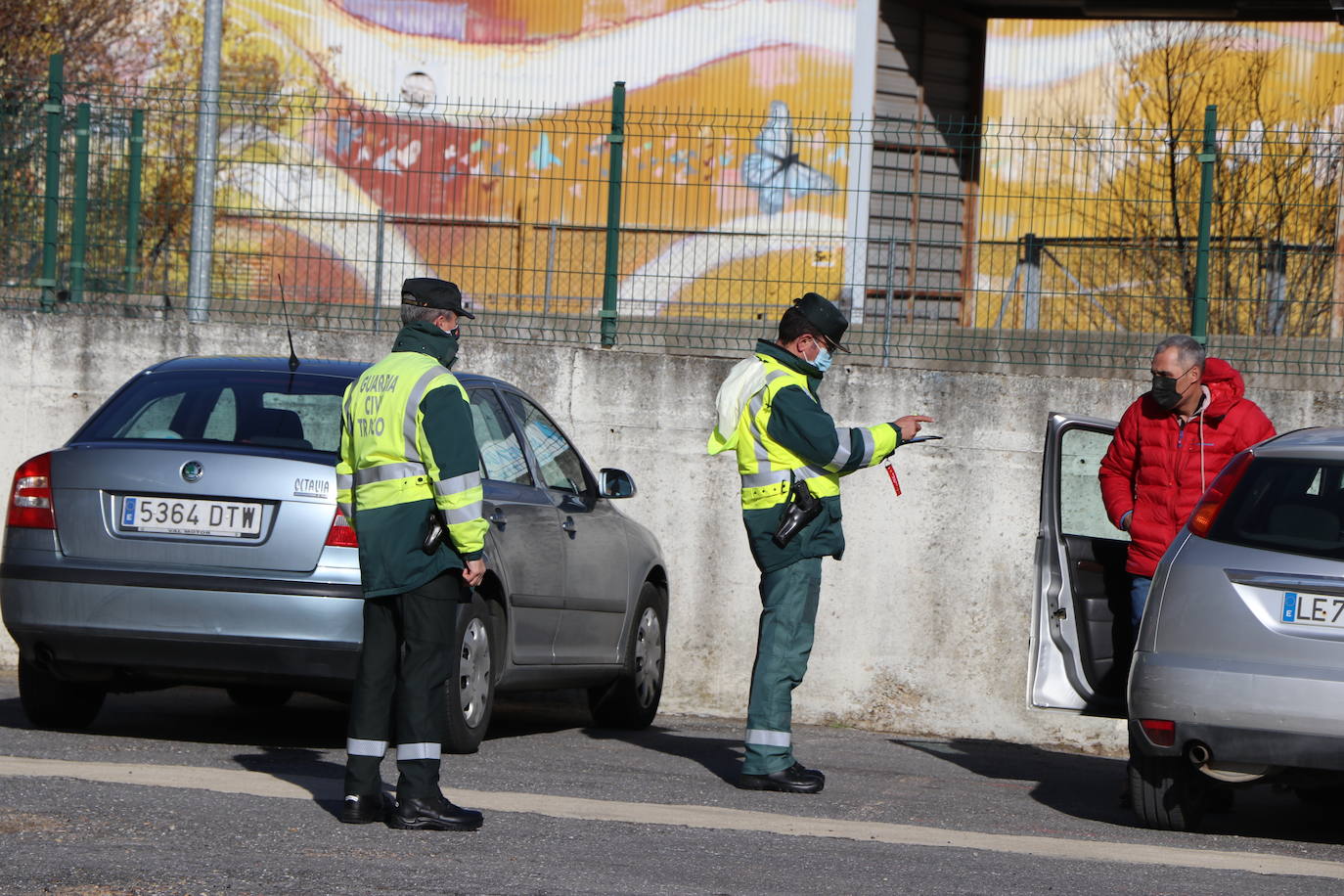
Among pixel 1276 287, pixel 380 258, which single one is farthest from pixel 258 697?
pixel 1276 287

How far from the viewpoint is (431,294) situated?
6.23 metres

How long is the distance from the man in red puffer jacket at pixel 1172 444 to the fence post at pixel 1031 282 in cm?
328

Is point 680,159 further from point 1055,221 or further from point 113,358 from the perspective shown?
point 113,358

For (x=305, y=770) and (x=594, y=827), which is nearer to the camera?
(x=594, y=827)

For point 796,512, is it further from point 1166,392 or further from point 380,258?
point 380,258

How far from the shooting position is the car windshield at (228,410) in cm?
780

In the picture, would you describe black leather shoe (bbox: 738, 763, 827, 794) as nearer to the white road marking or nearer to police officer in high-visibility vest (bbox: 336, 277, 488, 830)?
the white road marking

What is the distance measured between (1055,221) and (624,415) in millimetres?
2847

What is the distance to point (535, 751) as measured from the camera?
27.5 ft

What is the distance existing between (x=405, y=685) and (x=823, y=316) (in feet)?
7.75

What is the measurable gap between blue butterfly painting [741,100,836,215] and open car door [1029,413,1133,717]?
132 inches

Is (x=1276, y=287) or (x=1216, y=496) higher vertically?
(x=1276, y=287)

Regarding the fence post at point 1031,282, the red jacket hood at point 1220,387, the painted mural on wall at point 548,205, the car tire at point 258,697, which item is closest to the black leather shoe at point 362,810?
the red jacket hood at point 1220,387

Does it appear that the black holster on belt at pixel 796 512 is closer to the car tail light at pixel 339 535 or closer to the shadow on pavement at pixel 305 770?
the car tail light at pixel 339 535
